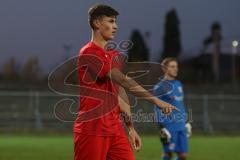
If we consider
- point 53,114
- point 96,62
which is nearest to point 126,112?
point 96,62

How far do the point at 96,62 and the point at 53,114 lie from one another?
23663mm

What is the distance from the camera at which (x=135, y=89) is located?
572 centimetres

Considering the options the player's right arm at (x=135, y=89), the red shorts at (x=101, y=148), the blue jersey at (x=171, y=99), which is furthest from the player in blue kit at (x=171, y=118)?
the player's right arm at (x=135, y=89)

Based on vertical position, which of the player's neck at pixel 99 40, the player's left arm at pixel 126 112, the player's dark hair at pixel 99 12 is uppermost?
the player's dark hair at pixel 99 12

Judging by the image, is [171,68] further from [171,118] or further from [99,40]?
[99,40]

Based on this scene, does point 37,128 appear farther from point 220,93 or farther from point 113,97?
→ point 113,97

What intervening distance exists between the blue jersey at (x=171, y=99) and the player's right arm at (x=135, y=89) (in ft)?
19.0

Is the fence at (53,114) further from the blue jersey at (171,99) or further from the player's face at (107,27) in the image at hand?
the player's face at (107,27)

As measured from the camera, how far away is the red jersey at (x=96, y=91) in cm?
602

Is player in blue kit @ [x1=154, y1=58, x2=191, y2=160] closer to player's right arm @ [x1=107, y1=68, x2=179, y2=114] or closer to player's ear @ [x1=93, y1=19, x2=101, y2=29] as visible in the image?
player's ear @ [x1=93, y1=19, x2=101, y2=29]

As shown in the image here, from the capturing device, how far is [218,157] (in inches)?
629

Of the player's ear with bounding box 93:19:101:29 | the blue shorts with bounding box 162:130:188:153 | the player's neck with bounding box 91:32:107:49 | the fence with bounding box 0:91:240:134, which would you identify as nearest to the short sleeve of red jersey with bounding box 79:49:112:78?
the player's neck with bounding box 91:32:107:49

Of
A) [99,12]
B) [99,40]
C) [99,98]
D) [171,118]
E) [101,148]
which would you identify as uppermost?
[99,12]

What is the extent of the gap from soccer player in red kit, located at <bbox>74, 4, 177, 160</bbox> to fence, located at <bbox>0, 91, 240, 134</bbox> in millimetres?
23264
